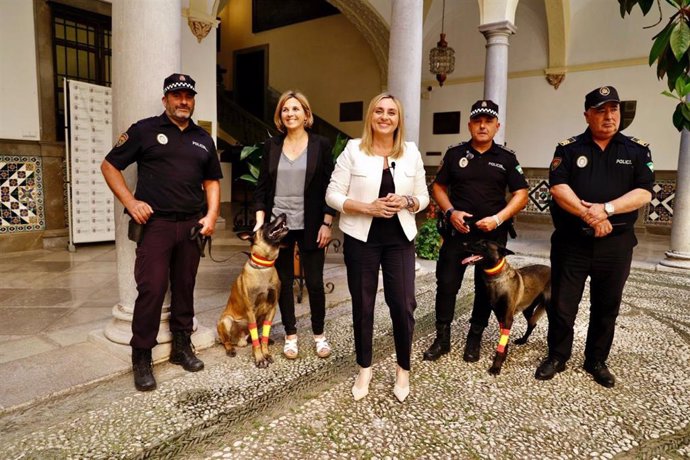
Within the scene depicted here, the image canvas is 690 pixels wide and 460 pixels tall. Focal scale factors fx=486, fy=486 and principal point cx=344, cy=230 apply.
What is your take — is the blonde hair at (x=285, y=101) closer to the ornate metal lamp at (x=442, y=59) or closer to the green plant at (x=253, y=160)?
the green plant at (x=253, y=160)

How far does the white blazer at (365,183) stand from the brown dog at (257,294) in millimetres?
428

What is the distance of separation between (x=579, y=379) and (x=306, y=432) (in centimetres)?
185

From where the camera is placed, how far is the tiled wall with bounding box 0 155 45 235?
631 centimetres

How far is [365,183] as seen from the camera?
2.69 meters

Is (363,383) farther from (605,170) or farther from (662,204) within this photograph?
(662,204)

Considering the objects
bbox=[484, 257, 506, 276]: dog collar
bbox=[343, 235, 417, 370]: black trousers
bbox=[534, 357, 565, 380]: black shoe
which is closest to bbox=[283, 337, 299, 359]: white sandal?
bbox=[343, 235, 417, 370]: black trousers

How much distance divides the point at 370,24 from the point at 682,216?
803cm

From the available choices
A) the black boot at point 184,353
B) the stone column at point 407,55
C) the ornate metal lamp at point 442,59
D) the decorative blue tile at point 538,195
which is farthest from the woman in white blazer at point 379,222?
the decorative blue tile at point 538,195

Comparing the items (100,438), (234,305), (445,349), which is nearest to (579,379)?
(445,349)

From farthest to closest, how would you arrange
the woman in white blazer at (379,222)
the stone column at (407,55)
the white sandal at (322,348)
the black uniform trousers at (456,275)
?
1. the stone column at (407,55)
2. the white sandal at (322,348)
3. the black uniform trousers at (456,275)
4. the woman in white blazer at (379,222)

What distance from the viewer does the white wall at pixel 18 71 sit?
6082 millimetres

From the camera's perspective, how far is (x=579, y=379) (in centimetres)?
312

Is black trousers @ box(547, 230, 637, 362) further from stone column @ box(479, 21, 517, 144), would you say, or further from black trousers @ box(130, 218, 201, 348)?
stone column @ box(479, 21, 517, 144)

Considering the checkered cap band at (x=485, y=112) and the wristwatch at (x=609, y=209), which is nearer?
the wristwatch at (x=609, y=209)
